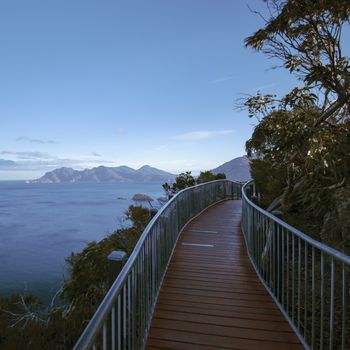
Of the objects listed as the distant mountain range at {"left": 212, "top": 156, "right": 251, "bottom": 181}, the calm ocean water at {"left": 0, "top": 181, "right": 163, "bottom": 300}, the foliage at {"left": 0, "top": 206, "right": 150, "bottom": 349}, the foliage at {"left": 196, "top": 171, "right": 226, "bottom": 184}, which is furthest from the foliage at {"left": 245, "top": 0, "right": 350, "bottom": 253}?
the distant mountain range at {"left": 212, "top": 156, "right": 251, "bottom": 181}

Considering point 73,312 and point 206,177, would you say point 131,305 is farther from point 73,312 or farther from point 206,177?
point 206,177

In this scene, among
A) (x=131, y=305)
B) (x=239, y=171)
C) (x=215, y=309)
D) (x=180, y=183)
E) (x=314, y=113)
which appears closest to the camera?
(x=131, y=305)

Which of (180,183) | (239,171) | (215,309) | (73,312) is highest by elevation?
(239,171)

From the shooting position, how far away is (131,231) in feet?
35.6

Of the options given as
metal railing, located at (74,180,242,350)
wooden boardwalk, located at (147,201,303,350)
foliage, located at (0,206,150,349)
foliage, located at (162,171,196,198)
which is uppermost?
foliage, located at (162,171,196,198)

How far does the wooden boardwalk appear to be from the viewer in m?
3.10

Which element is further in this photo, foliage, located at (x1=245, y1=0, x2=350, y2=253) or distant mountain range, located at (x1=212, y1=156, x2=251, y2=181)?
distant mountain range, located at (x1=212, y1=156, x2=251, y2=181)

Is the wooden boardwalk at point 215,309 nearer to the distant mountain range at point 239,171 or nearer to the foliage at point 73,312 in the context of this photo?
the foliage at point 73,312

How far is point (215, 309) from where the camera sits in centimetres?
381

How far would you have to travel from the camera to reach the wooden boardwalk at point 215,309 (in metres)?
3.10

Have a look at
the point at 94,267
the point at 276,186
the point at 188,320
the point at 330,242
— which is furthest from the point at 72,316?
the point at 276,186

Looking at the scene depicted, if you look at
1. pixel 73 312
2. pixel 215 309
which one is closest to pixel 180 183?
pixel 73 312

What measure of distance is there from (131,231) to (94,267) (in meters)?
2.46

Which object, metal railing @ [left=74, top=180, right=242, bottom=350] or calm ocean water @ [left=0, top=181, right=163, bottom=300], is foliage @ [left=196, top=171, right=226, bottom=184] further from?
metal railing @ [left=74, top=180, right=242, bottom=350]
